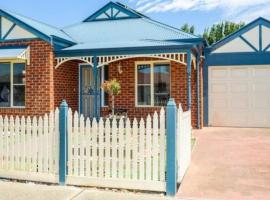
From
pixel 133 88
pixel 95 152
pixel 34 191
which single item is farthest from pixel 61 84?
pixel 34 191

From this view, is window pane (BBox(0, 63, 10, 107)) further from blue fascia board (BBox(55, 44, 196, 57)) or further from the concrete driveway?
the concrete driveway

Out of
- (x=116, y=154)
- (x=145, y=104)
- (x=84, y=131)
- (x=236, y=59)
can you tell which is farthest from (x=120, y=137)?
(x=236, y=59)

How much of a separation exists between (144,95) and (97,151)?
28.9ft

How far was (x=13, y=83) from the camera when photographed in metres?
13.9

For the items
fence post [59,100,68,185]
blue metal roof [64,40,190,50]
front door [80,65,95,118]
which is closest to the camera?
fence post [59,100,68,185]

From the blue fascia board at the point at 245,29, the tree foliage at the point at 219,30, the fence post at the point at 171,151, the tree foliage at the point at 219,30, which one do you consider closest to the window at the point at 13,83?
the blue fascia board at the point at 245,29

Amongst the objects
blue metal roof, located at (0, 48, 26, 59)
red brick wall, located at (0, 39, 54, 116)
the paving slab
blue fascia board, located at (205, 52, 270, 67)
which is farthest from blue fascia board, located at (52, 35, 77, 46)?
the paving slab

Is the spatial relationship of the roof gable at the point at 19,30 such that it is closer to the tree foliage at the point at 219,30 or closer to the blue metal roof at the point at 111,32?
the blue metal roof at the point at 111,32

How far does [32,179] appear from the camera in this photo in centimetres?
592

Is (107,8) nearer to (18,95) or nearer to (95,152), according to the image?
(18,95)

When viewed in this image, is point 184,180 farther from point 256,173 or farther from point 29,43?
point 29,43

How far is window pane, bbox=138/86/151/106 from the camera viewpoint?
1435 centimetres

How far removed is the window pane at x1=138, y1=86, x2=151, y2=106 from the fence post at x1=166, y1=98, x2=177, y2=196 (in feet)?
29.8

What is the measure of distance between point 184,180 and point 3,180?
10.7ft
